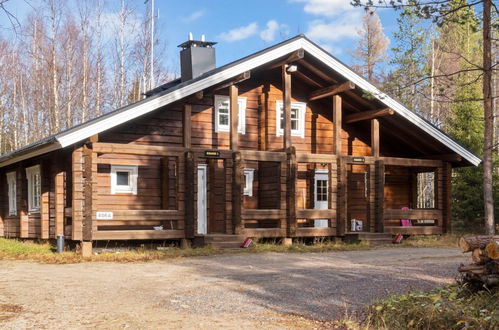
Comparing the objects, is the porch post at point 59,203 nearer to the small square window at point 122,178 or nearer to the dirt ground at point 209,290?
the small square window at point 122,178

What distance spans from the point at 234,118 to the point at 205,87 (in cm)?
123

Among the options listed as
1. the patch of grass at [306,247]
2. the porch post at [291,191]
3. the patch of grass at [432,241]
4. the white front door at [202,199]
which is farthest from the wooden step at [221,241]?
the patch of grass at [432,241]

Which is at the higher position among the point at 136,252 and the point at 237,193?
the point at 237,193

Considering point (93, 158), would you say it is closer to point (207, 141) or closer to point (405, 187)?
point (207, 141)

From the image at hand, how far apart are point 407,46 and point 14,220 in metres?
24.1

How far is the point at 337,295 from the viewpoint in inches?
359

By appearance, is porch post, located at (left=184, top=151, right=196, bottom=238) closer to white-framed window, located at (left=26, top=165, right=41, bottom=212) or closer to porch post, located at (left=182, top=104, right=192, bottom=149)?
porch post, located at (left=182, top=104, right=192, bottom=149)

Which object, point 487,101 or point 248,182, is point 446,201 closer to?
point 248,182

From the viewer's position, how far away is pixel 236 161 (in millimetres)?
17234

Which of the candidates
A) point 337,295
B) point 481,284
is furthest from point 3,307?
point 481,284

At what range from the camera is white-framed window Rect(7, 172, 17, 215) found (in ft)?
71.2

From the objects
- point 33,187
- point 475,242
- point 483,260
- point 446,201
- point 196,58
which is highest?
point 196,58

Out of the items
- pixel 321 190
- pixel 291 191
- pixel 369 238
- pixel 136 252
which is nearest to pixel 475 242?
pixel 136 252

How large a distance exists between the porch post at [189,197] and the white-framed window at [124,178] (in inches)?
74.6
